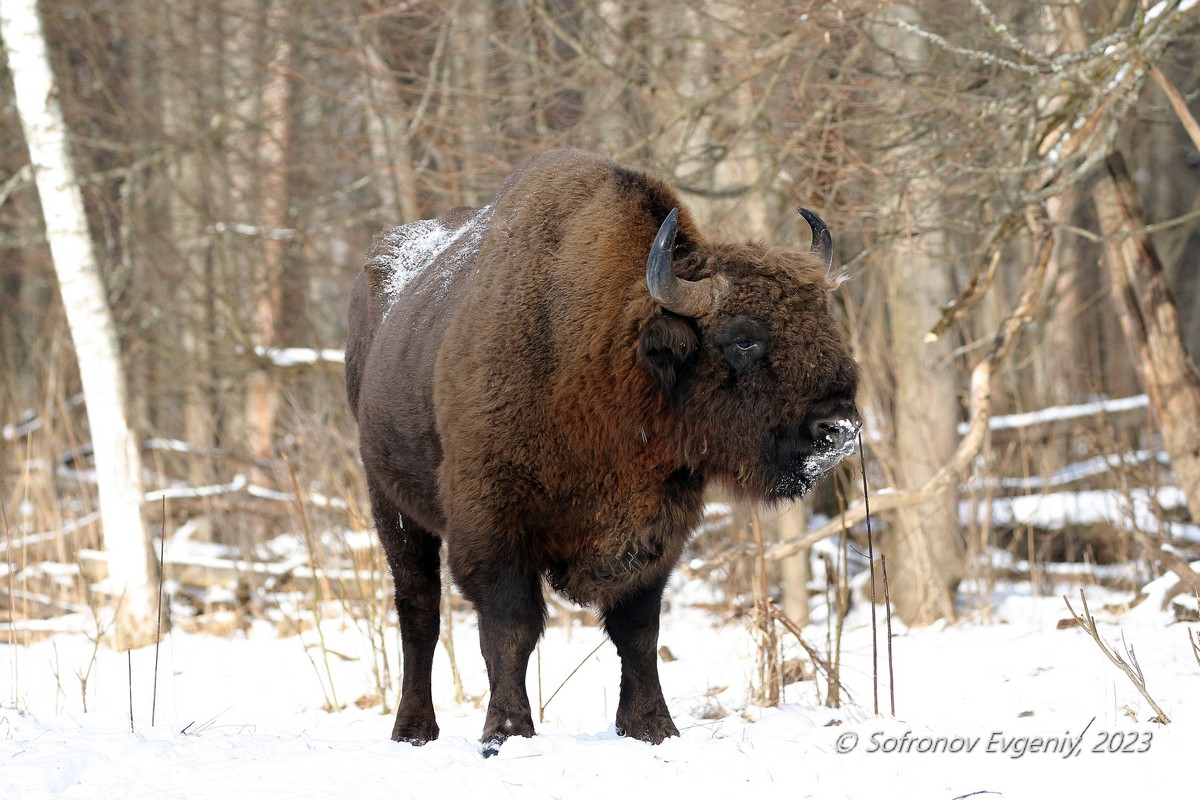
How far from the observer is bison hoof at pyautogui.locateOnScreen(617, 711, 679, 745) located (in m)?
4.96

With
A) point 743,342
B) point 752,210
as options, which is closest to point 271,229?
point 752,210

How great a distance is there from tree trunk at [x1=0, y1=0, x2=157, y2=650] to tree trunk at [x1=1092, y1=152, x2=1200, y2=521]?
23.2 ft

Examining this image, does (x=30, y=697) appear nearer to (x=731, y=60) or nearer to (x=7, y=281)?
(x=731, y=60)

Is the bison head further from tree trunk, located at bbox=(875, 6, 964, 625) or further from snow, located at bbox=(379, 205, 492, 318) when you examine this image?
tree trunk, located at bbox=(875, 6, 964, 625)

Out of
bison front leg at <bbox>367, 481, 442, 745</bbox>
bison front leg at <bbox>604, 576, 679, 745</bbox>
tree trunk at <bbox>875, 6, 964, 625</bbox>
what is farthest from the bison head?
tree trunk at <bbox>875, 6, 964, 625</bbox>

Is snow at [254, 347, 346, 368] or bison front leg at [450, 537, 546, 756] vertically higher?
snow at [254, 347, 346, 368]

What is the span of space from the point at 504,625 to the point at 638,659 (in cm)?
69

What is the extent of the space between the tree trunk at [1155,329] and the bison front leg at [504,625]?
185 inches

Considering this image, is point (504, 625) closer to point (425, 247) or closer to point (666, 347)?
point (666, 347)

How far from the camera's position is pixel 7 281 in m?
25.4

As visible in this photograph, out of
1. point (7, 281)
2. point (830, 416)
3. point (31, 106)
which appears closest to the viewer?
point (830, 416)

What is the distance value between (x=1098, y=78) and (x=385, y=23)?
22.0ft

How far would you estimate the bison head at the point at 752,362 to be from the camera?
4496mm

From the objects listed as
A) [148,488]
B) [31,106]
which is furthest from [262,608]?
[31,106]
